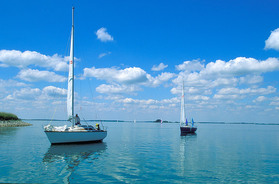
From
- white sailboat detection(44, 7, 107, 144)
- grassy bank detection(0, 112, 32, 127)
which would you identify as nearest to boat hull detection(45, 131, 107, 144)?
white sailboat detection(44, 7, 107, 144)

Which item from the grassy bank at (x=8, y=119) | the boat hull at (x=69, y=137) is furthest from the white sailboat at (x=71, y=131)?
the grassy bank at (x=8, y=119)

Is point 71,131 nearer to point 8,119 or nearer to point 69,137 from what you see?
point 69,137

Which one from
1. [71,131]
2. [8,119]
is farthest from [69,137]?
[8,119]

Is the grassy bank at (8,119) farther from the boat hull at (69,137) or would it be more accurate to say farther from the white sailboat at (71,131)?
the boat hull at (69,137)

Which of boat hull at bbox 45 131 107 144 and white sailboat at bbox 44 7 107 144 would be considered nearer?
boat hull at bbox 45 131 107 144

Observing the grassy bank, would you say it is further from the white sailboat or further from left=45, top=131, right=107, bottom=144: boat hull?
left=45, top=131, right=107, bottom=144: boat hull

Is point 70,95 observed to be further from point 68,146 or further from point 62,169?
point 62,169

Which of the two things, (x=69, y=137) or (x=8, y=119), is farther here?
(x=8, y=119)

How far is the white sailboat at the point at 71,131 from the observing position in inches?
1303

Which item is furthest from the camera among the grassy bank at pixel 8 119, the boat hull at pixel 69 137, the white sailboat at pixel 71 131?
the grassy bank at pixel 8 119

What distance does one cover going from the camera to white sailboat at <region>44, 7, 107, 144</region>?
3309cm

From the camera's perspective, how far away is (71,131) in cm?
3388

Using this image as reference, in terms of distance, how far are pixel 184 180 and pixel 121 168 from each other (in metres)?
6.22

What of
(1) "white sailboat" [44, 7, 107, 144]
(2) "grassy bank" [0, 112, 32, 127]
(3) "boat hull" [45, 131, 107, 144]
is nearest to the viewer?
(3) "boat hull" [45, 131, 107, 144]
